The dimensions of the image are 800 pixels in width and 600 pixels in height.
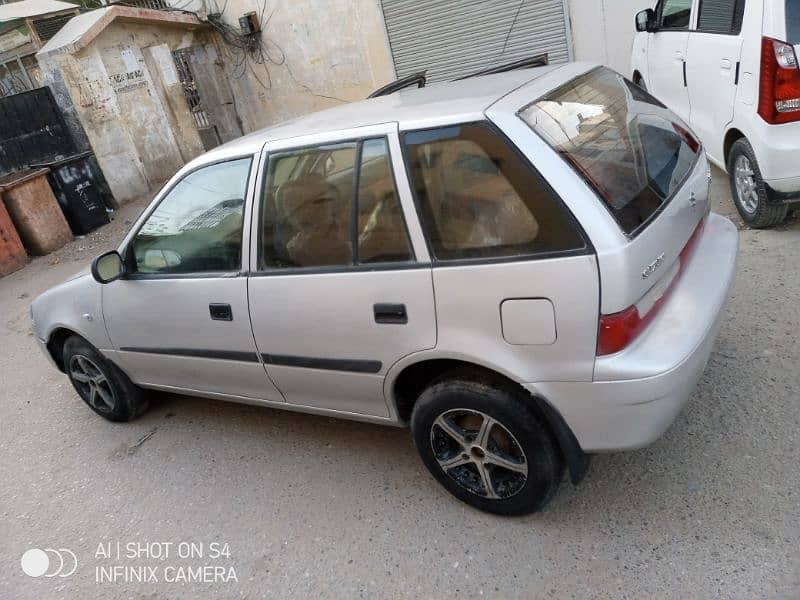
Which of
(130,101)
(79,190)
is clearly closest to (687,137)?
(79,190)

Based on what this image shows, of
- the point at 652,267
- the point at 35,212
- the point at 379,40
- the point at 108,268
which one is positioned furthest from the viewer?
the point at 379,40

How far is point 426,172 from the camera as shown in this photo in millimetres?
2443

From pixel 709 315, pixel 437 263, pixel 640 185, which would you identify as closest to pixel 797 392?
pixel 709 315

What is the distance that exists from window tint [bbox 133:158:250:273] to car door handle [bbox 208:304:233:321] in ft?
0.60

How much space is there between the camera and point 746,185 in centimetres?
446

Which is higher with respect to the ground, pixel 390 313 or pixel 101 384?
pixel 390 313

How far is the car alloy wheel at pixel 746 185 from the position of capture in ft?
14.3

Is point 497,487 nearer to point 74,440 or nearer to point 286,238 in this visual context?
point 286,238

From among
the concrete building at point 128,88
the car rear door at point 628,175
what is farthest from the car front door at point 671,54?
the concrete building at point 128,88

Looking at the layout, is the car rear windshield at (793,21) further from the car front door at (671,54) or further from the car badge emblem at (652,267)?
the car badge emblem at (652,267)

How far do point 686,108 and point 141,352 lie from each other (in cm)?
463

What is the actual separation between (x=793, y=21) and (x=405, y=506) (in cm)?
364

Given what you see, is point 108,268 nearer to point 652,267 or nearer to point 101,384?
point 101,384

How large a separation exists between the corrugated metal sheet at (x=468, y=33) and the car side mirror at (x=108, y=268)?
7.51 meters
